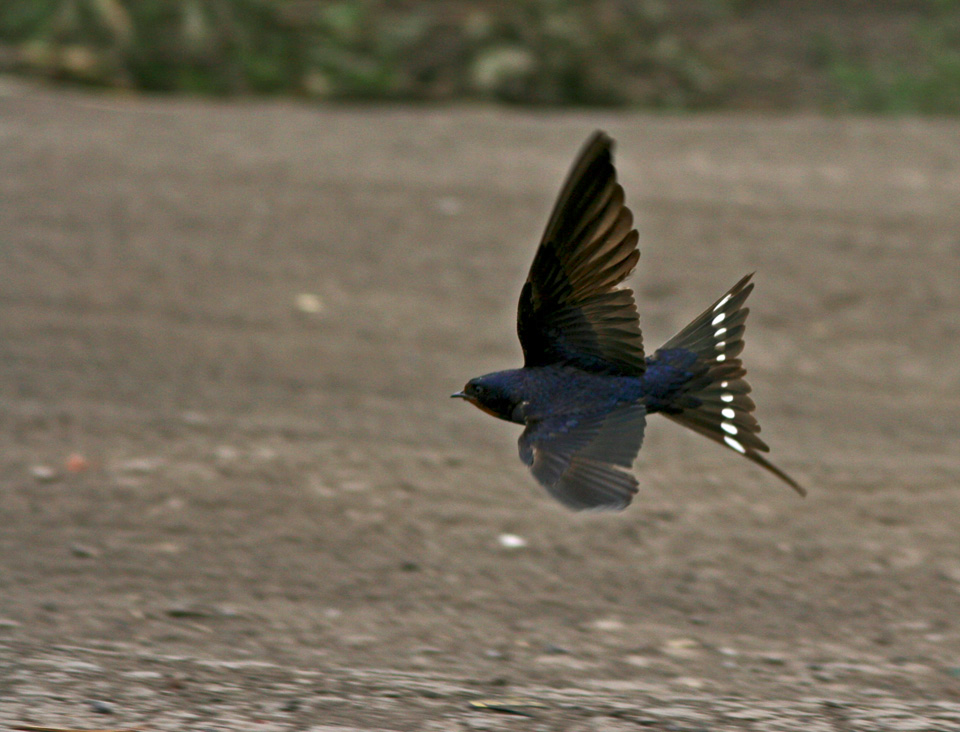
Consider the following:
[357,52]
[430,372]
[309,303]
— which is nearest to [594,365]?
[430,372]

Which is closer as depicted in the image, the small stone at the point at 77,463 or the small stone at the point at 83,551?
the small stone at the point at 83,551

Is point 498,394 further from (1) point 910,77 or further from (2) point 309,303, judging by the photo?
(1) point 910,77

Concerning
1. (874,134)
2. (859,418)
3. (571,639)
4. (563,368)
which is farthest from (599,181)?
(874,134)

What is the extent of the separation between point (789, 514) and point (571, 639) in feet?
5.08

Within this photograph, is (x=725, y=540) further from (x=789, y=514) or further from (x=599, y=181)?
(x=599, y=181)

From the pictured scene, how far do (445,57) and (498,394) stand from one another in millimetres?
9205

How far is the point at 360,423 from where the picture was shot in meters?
6.38

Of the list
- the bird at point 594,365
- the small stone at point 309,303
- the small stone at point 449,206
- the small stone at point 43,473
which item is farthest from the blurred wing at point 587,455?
the small stone at point 449,206

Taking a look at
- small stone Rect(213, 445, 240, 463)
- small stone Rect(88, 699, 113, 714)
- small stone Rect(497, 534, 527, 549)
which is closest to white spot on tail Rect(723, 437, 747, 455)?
small stone Rect(88, 699, 113, 714)

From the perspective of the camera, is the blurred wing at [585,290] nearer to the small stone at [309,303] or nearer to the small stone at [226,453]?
the small stone at [226,453]

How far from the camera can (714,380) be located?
3.31 meters

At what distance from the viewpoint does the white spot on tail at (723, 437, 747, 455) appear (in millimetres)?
3232

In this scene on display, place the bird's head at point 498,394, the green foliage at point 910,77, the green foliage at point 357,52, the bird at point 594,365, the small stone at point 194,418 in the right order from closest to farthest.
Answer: the bird at point 594,365, the bird's head at point 498,394, the small stone at point 194,418, the green foliage at point 357,52, the green foliage at point 910,77

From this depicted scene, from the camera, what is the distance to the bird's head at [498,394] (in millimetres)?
3010
